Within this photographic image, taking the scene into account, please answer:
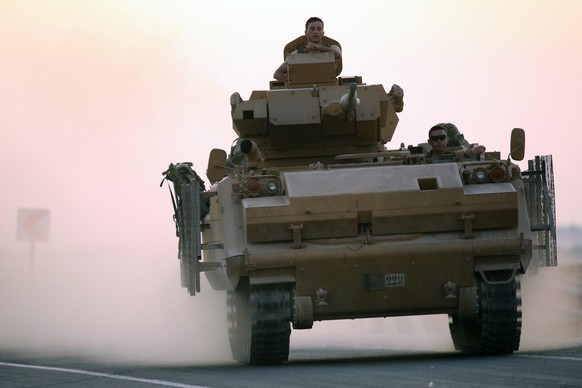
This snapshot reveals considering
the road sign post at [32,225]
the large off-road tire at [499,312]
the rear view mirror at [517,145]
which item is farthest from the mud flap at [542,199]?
the road sign post at [32,225]

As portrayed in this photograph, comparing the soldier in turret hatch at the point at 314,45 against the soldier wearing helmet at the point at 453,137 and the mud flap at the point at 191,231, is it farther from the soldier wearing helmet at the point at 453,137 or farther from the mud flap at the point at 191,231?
the mud flap at the point at 191,231

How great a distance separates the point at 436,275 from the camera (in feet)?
64.5

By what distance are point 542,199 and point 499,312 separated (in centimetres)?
231

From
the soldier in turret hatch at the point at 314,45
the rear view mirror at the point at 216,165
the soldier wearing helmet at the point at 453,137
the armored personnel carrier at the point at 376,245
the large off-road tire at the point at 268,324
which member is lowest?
the large off-road tire at the point at 268,324

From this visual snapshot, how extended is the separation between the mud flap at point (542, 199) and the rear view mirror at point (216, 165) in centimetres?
359

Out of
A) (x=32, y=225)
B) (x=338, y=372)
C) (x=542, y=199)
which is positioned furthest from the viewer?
(x=32, y=225)

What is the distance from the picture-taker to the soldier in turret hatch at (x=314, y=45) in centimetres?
2381

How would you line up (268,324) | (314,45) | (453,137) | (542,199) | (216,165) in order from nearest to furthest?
(268,324), (542,199), (216,165), (453,137), (314,45)

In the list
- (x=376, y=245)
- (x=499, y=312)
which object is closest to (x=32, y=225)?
(x=376, y=245)

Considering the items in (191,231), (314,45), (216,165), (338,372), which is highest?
(314,45)

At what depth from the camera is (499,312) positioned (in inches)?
773

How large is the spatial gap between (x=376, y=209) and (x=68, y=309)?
15.9 m

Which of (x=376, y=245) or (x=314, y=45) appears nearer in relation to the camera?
(x=376, y=245)

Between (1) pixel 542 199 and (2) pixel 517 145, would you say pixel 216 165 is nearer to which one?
(2) pixel 517 145
